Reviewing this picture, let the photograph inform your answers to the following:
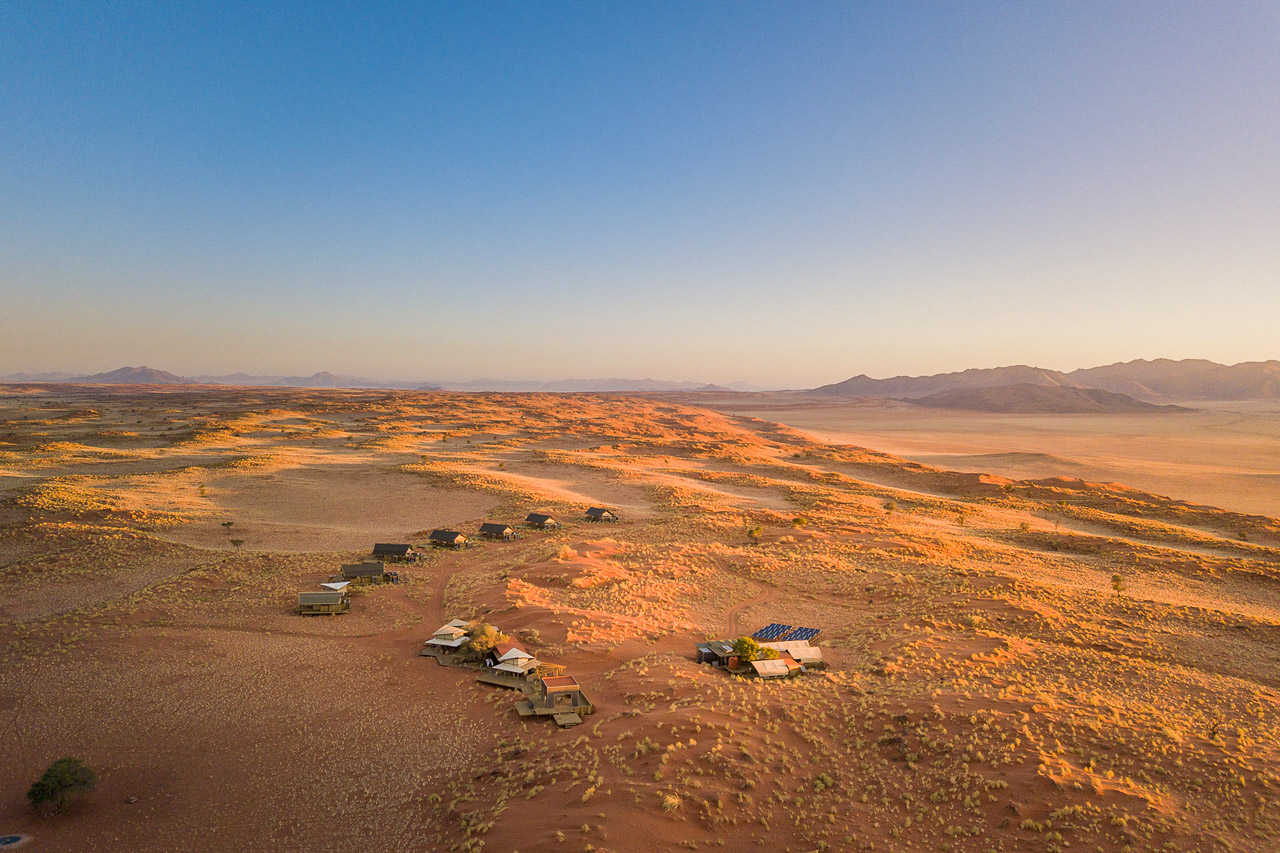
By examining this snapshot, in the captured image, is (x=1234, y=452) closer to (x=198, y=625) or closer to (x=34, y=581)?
(x=198, y=625)

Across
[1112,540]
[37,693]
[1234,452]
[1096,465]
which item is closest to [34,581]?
[37,693]

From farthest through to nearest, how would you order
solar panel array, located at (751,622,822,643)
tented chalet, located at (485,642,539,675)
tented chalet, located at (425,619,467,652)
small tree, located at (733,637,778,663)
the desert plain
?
solar panel array, located at (751,622,822,643)
tented chalet, located at (425,619,467,652)
small tree, located at (733,637,778,663)
tented chalet, located at (485,642,539,675)
the desert plain

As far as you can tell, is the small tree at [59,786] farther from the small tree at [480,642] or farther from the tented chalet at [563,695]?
the tented chalet at [563,695]

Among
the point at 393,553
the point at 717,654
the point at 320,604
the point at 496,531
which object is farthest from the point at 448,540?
the point at 717,654

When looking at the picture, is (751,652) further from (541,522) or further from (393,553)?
(541,522)

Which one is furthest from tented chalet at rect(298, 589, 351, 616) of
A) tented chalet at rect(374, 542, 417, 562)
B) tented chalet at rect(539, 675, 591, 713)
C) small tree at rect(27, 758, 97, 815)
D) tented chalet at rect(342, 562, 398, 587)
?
tented chalet at rect(539, 675, 591, 713)

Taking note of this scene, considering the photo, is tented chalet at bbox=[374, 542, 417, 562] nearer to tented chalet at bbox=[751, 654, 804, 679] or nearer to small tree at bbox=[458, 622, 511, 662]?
small tree at bbox=[458, 622, 511, 662]
